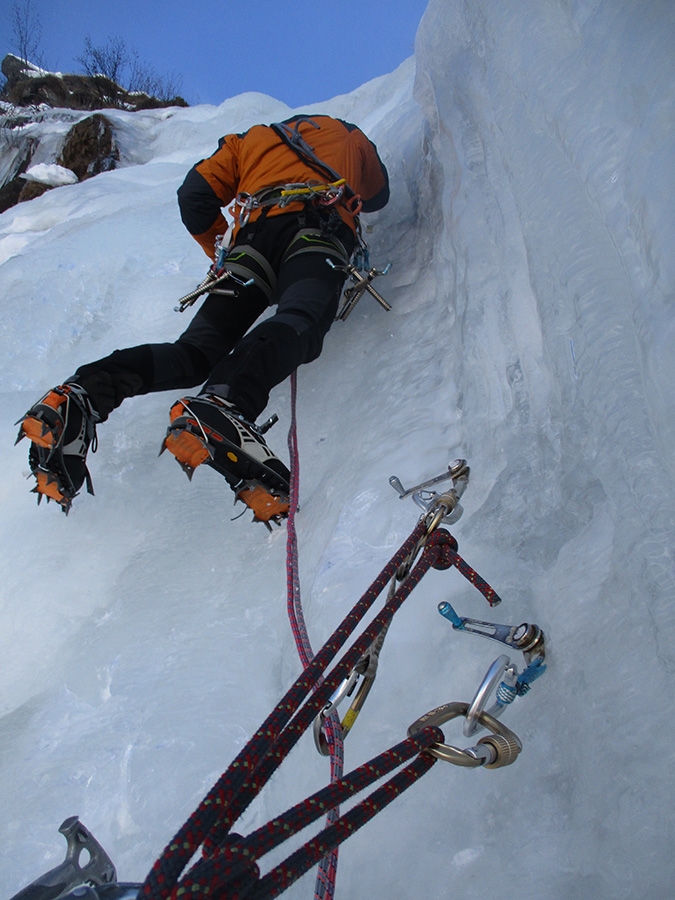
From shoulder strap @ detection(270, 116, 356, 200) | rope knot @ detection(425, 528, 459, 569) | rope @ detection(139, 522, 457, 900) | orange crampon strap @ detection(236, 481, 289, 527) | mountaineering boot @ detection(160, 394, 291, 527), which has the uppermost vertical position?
shoulder strap @ detection(270, 116, 356, 200)

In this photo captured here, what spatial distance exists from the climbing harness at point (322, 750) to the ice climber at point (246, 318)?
59 cm

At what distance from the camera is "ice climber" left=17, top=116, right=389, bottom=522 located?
4.12ft

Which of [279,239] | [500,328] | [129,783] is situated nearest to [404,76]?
[279,239]

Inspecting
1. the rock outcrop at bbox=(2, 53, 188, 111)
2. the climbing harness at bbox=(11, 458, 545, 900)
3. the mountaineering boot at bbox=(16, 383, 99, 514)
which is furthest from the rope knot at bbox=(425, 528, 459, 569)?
the rock outcrop at bbox=(2, 53, 188, 111)

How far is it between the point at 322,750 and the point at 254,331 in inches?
39.5

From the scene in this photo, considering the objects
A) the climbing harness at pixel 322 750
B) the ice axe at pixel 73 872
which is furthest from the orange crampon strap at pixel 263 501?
the ice axe at pixel 73 872

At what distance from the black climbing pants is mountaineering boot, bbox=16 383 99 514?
0.04 meters

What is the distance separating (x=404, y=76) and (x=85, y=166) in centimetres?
305

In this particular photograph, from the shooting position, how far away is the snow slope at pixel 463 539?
2.02 ft

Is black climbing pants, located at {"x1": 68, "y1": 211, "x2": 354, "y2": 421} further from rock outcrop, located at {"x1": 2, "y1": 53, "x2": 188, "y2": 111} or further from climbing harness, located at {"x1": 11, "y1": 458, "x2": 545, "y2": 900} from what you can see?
rock outcrop, located at {"x1": 2, "y1": 53, "x2": 188, "y2": 111}

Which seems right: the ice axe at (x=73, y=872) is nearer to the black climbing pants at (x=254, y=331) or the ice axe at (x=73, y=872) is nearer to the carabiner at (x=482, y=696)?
the carabiner at (x=482, y=696)

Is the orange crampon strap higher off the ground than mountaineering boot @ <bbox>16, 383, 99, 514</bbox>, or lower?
lower

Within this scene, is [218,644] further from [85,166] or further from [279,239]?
[85,166]

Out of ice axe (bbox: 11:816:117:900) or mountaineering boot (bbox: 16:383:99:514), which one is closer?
ice axe (bbox: 11:816:117:900)
